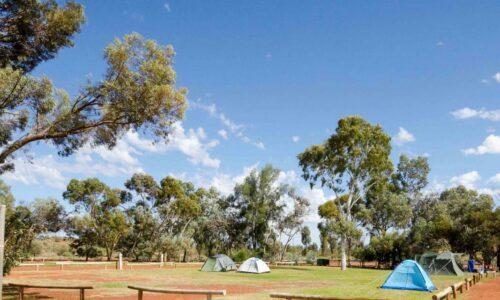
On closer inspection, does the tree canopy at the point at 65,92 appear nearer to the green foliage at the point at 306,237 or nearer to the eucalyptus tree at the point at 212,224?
the eucalyptus tree at the point at 212,224

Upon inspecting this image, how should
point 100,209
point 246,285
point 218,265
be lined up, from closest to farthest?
point 246,285
point 218,265
point 100,209

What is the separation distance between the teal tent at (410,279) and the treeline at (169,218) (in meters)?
32.8

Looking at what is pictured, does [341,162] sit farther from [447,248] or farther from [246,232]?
[246,232]

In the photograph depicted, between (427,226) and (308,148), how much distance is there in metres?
16.6

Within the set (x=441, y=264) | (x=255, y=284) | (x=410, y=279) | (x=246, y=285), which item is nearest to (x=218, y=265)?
(x=255, y=284)

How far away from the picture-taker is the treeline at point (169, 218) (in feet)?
172

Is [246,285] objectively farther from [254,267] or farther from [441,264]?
[441,264]

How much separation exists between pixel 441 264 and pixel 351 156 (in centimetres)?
1425

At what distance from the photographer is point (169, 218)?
192ft

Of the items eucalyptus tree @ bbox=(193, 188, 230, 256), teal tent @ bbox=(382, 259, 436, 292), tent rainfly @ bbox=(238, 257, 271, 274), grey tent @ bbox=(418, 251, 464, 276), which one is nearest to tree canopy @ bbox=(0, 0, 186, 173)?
teal tent @ bbox=(382, 259, 436, 292)

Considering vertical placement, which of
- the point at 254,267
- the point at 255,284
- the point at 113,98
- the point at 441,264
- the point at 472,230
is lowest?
the point at 254,267

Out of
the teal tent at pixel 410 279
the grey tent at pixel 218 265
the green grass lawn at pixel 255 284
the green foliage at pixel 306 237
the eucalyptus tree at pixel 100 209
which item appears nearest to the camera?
the green grass lawn at pixel 255 284

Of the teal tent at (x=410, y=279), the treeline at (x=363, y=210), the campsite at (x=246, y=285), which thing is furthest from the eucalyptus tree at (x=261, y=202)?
the teal tent at (x=410, y=279)

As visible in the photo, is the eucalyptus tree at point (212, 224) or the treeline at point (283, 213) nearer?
the treeline at point (283, 213)
